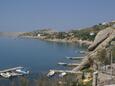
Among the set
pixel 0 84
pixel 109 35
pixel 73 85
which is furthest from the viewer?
pixel 109 35

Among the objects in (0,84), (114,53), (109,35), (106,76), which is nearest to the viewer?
→ (106,76)

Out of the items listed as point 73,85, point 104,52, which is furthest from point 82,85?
point 104,52

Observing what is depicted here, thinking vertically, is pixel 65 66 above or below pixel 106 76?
below

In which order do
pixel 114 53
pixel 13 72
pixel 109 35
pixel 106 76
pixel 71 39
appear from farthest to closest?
pixel 71 39
pixel 109 35
pixel 13 72
pixel 114 53
pixel 106 76

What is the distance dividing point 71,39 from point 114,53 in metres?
125

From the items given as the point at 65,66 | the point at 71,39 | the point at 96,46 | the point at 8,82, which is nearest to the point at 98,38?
the point at 96,46

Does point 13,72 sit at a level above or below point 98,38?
below

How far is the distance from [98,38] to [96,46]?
6.84 feet

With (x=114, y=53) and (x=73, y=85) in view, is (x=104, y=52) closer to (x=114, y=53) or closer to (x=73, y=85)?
(x=114, y=53)

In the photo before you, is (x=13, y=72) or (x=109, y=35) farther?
(x=109, y=35)

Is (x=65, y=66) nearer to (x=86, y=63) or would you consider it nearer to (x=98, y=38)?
(x=98, y=38)

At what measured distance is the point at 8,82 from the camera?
1951 inches

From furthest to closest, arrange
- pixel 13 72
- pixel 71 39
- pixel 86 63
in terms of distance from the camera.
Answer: pixel 71 39 < pixel 13 72 < pixel 86 63

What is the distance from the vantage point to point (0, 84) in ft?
153
